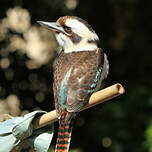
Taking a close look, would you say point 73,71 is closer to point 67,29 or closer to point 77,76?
point 77,76

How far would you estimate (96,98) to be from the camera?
1.54 meters

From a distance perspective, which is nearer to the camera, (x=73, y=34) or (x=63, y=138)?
(x=63, y=138)

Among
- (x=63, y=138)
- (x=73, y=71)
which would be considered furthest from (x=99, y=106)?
(x=63, y=138)

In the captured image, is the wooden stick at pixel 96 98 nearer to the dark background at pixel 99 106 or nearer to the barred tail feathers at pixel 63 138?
the barred tail feathers at pixel 63 138

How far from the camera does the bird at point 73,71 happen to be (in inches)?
68.0

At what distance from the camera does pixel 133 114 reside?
15.4ft

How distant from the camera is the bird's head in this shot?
1.94 metres

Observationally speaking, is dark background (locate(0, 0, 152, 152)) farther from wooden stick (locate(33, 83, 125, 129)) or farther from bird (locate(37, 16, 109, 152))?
wooden stick (locate(33, 83, 125, 129))

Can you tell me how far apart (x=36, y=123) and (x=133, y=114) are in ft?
10.2

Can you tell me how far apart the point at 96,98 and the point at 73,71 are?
0.29m

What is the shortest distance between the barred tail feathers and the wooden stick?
0.09 metres

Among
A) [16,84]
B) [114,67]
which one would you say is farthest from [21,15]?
[114,67]

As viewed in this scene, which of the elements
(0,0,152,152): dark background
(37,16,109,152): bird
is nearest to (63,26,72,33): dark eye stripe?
(37,16,109,152): bird

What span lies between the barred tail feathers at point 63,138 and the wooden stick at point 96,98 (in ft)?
0.30
